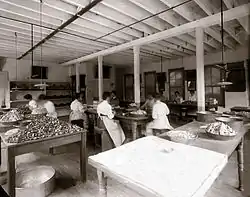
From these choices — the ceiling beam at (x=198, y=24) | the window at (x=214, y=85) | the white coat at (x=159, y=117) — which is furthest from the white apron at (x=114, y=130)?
the window at (x=214, y=85)

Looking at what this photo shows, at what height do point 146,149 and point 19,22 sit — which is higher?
point 19,22

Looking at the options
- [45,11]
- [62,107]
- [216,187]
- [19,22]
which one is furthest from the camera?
[62,107]

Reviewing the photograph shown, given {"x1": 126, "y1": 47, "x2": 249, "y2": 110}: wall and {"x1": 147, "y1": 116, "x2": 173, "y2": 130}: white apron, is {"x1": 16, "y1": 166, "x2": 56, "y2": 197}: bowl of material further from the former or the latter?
{"x1": 126, "y1": 47, "x2": 249, "y2": 110}: wall

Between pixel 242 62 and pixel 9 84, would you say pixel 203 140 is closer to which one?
pixel 242 62

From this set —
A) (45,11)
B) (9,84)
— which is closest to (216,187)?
(45,11)

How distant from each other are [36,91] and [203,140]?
26.4 ft

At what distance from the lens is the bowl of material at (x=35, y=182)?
6.56 ft

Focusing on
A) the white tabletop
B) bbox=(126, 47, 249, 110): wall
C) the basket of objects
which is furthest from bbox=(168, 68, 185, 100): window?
the white tabletop

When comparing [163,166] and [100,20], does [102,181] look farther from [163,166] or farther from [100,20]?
[100,20]

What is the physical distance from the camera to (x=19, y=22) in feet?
12.0

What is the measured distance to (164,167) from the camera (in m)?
1.17

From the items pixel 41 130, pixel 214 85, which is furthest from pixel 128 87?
pixel 41 130

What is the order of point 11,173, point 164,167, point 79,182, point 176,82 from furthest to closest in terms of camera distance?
point 176,82 → point 79,182 → point 11,173 → point 164,167

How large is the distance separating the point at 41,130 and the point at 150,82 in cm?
815
